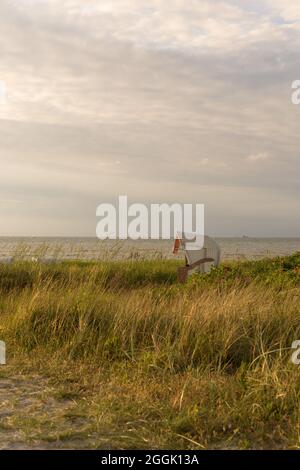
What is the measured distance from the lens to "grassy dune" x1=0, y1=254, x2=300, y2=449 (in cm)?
383

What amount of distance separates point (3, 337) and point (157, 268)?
27.8ft

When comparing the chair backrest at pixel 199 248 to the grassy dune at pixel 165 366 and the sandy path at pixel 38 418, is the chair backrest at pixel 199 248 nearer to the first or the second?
the grassy dune at pixel 165 366

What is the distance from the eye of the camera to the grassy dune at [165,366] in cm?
383

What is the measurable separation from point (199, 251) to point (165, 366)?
878 centimetres

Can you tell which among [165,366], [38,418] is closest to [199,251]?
[165,366]

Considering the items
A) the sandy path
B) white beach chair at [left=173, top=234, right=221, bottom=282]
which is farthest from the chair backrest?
the sandy path

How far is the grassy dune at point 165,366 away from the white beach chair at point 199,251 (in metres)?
4.58

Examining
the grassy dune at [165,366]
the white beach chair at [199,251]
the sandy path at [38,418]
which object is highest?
the white beach chair at [199,251]

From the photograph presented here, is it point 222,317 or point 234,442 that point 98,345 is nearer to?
point 222,317

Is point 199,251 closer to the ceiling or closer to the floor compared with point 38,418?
closer to the ceiling

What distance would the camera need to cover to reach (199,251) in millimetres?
13836

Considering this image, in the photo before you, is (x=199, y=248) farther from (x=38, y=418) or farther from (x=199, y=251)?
(x=38, y=418)

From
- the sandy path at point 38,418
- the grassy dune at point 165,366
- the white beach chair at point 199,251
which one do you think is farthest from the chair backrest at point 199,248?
the sandy path at point 38,418

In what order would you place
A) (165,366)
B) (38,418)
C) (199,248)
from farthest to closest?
(199,248) → (165,366) → (38,418)
